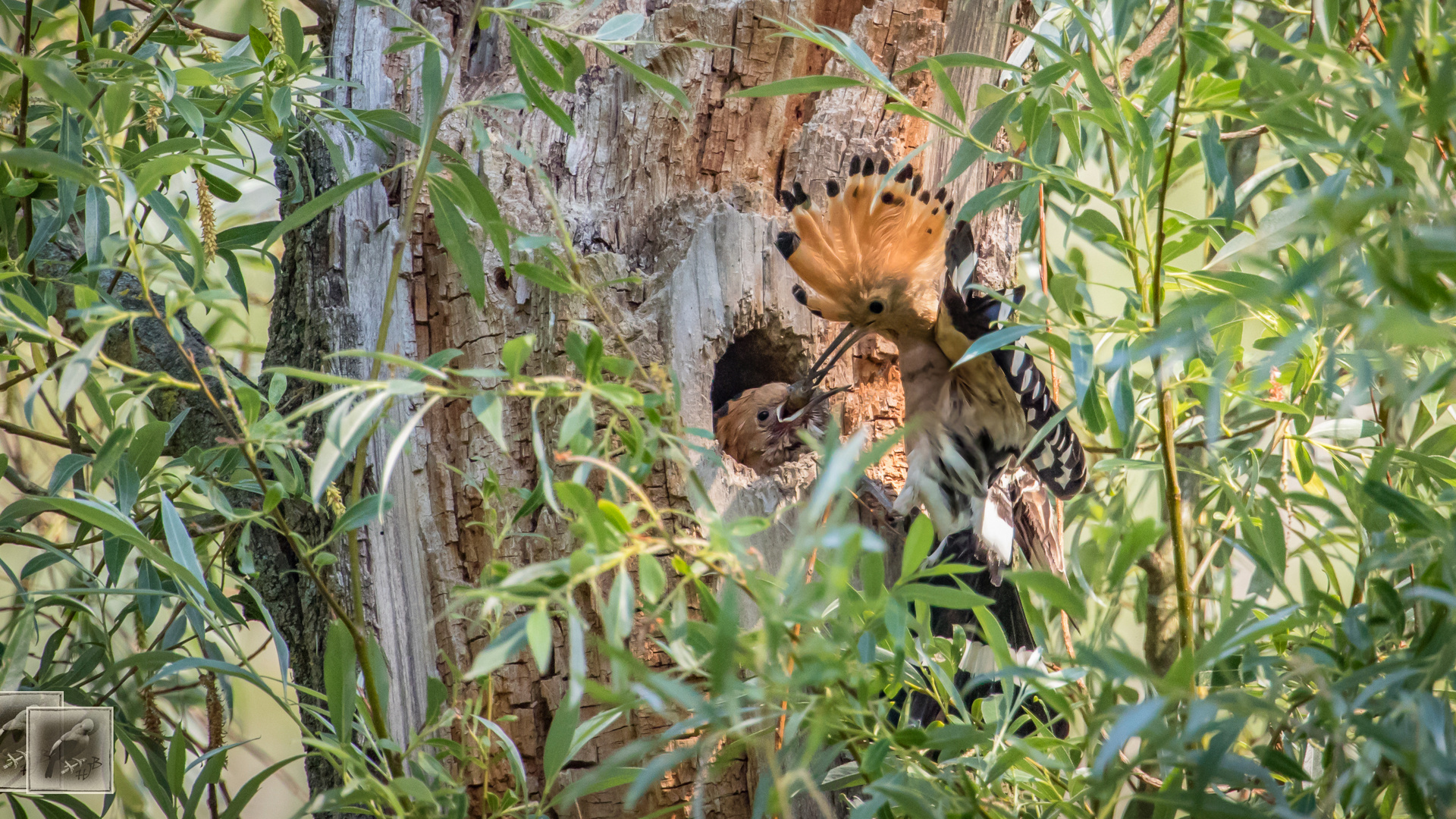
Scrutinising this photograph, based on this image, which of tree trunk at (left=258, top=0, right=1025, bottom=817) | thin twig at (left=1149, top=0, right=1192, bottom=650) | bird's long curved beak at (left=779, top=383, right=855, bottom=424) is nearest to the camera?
thin twig at (left=1149, top=0, right=1192, bottom=650)

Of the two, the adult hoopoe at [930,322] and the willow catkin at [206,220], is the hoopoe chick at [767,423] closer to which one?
the adult hoopoe at [930,322]

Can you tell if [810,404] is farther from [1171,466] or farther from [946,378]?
[1171,466]

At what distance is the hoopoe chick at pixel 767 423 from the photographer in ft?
6.05

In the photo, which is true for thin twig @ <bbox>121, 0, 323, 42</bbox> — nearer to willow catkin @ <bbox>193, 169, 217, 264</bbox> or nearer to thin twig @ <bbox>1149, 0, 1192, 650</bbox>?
willow catkin @ <bbox>193, 169, 217, 264</bbox>

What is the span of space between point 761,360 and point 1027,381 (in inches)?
20.0

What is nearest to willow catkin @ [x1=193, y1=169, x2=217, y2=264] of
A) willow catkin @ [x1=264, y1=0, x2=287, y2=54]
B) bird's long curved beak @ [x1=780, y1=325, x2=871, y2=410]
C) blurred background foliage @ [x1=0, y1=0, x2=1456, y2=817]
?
blurred background foliage @ [x1=0, y1=0, x2=1456, y2=817]

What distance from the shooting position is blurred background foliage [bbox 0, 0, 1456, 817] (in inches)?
20.3

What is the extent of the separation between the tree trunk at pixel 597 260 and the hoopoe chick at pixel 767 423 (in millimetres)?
281

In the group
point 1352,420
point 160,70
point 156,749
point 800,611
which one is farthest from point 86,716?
point 1352,420

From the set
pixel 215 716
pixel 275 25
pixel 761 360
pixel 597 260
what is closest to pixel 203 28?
pixel 275 25

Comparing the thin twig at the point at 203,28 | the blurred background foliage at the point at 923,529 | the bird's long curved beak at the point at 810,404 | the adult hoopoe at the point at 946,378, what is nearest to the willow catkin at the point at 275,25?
the blurred background foliage at the point at 923,529

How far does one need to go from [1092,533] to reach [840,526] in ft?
0.90

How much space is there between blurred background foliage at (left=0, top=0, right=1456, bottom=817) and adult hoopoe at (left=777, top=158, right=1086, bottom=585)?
0.51 ft

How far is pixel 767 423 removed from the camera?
2.02m
